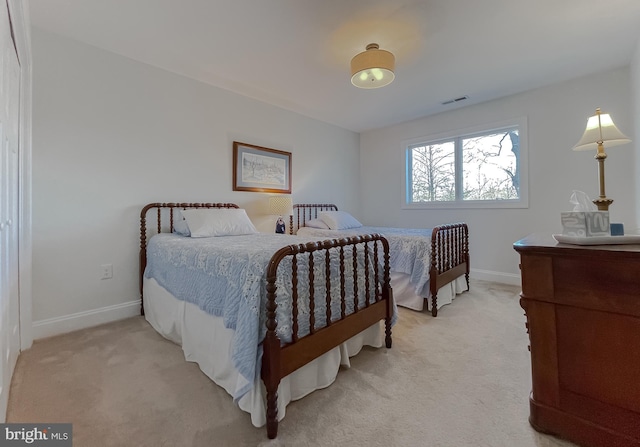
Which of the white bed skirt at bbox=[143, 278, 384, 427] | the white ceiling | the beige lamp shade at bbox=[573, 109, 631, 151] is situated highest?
the white ceiling

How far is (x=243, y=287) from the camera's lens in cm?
142

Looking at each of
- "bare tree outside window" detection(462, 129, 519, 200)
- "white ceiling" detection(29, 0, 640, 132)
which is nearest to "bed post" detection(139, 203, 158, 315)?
"white ceiling" detection(29, 0, 640, 132)

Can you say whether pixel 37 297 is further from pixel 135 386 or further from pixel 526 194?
pixel 526 194

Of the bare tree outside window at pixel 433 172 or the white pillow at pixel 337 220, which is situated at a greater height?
the bare tree outside window at pixel 433 172

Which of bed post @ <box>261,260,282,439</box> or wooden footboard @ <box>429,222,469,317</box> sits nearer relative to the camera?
bed post @ <box>261,260,282,439</box>

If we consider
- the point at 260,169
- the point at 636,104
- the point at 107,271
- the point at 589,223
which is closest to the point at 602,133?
the point at 589,223

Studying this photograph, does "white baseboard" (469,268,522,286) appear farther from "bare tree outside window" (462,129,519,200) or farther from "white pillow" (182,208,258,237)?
"white pillow" (182,208,258,237)

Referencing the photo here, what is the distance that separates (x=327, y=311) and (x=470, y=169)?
11.2 ft

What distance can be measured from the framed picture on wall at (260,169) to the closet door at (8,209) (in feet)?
6.08

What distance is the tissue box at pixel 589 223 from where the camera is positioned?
44.9 inches

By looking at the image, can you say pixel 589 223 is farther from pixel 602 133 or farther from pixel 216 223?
pixel 216 223

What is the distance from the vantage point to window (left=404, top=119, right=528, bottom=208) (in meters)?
3.61

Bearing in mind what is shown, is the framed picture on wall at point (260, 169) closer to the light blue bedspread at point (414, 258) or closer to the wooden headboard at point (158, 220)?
the wooden headboard at point (158, 220)

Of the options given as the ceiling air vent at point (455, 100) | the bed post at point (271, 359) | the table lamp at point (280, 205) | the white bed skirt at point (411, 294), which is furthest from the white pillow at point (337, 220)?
the bed post at point (271, 359)
